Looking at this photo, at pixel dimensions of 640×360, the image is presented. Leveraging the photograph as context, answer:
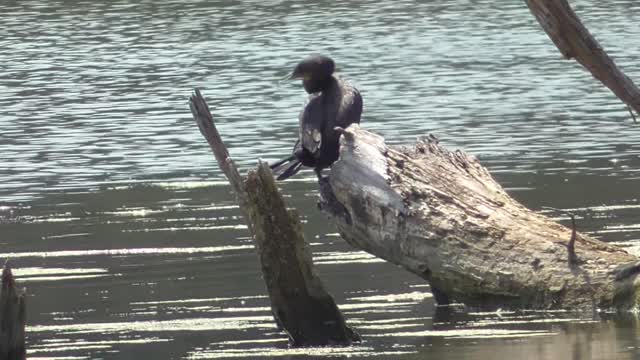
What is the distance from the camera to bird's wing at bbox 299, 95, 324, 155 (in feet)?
39.9

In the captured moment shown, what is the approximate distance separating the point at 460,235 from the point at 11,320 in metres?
2.75

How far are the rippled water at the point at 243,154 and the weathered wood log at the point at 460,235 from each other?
168 mm

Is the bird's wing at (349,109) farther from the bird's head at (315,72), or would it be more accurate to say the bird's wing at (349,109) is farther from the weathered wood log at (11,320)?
the weathered wood log at (11,320)

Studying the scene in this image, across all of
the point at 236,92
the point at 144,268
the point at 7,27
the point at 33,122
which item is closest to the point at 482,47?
the point at 236,92

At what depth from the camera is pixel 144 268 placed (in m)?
12.9

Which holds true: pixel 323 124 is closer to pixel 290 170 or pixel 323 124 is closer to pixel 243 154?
pixel 290 170

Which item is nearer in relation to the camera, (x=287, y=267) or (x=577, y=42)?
(x=577, y=42)

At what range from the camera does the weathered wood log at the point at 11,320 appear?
8742 millimetres

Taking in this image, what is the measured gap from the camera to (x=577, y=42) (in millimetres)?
9133

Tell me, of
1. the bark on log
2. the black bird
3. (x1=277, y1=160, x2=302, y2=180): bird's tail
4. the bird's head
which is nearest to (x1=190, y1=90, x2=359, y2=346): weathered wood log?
the bark on log

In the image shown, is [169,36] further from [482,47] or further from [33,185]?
[33,185]

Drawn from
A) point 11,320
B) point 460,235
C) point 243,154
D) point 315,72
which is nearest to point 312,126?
point 315,72

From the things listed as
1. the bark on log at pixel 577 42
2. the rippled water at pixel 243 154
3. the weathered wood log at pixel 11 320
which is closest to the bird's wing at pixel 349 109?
the rippled water at pixel 243 154

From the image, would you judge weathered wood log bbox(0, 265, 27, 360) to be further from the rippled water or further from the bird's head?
the bird's head
